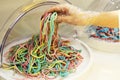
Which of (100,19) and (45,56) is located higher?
(100,19)

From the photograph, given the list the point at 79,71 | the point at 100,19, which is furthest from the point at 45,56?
the point at 100,19

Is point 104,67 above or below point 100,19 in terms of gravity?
below

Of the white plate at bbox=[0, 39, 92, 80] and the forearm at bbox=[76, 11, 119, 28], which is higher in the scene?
the forearm at bbox=[76, 11, 119, 28]

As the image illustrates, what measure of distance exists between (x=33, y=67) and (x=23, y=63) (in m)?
0.04

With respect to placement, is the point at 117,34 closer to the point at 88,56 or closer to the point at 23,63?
the point at 88,56

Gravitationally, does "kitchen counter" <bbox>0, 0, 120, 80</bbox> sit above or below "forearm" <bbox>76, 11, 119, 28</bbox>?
below

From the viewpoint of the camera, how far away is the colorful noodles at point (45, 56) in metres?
0.67

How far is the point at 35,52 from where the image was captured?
0.71m

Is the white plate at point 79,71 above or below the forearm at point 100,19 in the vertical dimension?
below

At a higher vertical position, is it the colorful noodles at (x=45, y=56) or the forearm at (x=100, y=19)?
the forearm at (x=100, y=19)

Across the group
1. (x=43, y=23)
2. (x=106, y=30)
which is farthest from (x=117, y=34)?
(x=43, y=23)

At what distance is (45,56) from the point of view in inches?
27.9

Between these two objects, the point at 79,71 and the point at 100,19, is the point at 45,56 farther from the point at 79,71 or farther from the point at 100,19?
the point at 100,19

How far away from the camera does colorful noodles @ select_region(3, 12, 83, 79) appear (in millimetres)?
A: 673
